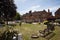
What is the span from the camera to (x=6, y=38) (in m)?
6.95

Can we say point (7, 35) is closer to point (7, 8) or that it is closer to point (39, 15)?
point (7, 8)

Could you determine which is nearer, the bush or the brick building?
the bush

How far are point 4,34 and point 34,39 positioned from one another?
8854 mm

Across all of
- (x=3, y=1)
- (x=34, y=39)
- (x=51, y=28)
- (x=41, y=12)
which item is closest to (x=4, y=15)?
(x=3, y=1)

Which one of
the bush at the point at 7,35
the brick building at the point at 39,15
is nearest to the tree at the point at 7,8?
the bush at the point at 7,35

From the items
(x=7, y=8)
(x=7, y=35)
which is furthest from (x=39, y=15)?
(x=7, y=35)

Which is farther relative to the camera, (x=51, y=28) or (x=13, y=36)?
(x=51, y=28)

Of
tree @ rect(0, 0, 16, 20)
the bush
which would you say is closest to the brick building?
tree @ rect(0, 0, 16, 20)

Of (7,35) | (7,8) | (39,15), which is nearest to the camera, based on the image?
(7,35)

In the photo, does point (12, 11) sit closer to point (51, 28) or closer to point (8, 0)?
point (8, 0)

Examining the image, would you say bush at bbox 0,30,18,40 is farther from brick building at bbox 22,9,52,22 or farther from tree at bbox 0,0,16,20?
brick building at bbox 22,9,52,22

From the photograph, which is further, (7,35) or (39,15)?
(39,15)

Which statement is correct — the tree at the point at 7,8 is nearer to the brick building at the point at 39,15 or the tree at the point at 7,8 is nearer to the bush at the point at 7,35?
the bush at the point at 7,35

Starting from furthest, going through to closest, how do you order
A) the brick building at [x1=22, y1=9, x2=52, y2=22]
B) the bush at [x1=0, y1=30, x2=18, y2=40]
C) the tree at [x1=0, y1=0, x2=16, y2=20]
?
the brick building at [x1=22, y1=9, x2=52, y2=22], the tree at [x1=0, y1=0, x2=16, y2=20], the bush at [x1=0, y1=30, x2=18, y2=40]
